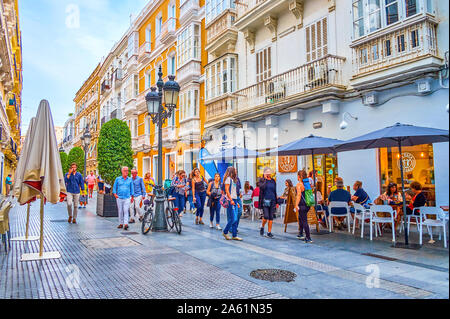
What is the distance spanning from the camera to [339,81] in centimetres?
1230

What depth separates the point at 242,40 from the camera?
704 inches

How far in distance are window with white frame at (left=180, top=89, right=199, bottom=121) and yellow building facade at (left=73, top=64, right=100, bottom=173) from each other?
21.2 m

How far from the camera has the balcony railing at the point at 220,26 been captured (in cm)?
1792

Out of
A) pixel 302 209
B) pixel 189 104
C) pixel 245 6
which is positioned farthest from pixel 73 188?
pixel 245 6

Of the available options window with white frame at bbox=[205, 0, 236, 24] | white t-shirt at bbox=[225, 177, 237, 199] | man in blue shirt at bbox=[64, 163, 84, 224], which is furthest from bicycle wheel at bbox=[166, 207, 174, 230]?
window with white frame at bbox=[205, 0, 236, 24]

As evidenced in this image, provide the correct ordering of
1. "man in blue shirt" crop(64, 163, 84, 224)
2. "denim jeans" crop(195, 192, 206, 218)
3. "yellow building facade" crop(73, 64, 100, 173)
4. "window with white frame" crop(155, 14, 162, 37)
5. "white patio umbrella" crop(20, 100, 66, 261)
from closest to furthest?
"white patio umbrella" crop(20, 100, 66, 261) → "denim jeans" crop(195, 192, 206, 218) → "man in blue shirt" crop(64, 163, 84, 224) → "window with white frame" crop(155, 14, 162, 37) → "yellow building facade" crop(73, 64, 100, 173)

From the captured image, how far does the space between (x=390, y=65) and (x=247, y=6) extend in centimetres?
903

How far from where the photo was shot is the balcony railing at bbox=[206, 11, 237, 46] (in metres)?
17.9

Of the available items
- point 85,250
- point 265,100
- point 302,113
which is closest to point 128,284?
point 85,250

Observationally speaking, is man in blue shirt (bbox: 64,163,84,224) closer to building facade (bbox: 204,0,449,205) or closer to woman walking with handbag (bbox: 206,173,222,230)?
woman walking with handbag (bbox: 206,173,222,230)

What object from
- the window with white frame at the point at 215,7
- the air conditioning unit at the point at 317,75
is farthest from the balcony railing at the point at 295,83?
the window with white frame at the point at 215,7

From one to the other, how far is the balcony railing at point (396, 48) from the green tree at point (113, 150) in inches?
366
